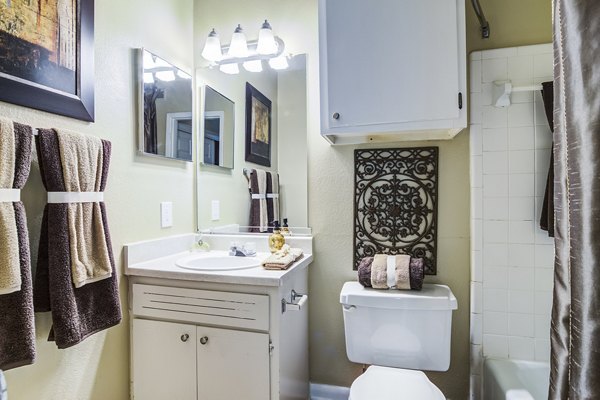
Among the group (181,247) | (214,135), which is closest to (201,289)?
(181,247)

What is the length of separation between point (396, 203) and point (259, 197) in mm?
763

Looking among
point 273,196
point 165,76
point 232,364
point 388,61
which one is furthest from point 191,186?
point 388,61

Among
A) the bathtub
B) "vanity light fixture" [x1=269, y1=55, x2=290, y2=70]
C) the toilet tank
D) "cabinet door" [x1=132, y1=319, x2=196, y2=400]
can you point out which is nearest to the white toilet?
the toilet tank

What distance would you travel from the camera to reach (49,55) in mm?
1189

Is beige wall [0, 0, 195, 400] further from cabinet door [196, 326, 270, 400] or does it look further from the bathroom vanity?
cabinet door [196, 326, 270, 400]

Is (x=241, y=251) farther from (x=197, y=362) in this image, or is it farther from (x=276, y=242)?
(x=197, y=362)

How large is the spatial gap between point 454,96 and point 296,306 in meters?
1.10

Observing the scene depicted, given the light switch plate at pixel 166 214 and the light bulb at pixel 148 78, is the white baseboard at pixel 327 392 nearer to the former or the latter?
the light switch plate at pixel 166 214

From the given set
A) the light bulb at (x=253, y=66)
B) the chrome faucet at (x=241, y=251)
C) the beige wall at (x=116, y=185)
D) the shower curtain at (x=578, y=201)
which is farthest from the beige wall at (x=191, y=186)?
the shower curtain at (x=578, y=201)

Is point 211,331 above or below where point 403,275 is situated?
below

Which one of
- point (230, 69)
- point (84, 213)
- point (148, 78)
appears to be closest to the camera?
point (84, 213)

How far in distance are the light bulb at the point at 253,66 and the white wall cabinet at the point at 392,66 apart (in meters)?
0.54

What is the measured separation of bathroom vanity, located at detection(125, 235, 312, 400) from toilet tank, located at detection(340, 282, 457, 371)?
0.29 m

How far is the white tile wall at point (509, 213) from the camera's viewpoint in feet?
5.13
